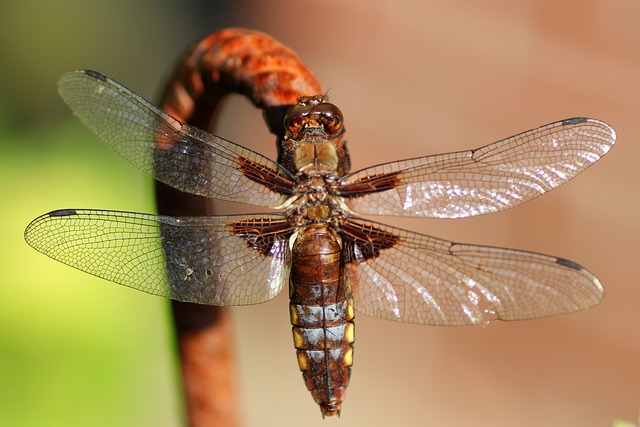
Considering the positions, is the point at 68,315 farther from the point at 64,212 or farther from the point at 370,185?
the point at 370,185

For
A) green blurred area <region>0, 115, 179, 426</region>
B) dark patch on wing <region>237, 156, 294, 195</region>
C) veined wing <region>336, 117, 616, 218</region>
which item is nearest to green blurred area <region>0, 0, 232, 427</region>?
green blurred area <region>0, 115, 179, 426</region>

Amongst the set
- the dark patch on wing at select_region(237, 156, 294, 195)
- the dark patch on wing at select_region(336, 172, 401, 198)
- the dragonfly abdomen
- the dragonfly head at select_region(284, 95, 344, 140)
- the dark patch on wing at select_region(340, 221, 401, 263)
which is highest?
the dragonfly head at select_region(284, 95, 344, 140)

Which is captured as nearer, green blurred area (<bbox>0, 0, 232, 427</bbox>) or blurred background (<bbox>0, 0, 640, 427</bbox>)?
green blurred area (<bbox>0, 0, 232, 427</bbox>)

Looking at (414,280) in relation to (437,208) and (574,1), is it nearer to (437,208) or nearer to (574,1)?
(437,208)


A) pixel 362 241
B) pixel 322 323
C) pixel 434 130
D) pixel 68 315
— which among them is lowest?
pixel 322 323

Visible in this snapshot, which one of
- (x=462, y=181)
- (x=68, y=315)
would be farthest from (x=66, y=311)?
(x=462, y=181)

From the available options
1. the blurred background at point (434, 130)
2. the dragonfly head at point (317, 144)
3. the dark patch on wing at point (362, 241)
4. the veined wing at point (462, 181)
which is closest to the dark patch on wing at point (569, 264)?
the veined wing at point (462, 181)

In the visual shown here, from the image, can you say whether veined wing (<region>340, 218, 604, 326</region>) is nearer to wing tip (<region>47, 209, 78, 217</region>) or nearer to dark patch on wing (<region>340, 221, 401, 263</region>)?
dark patch on wing (<region>340, 221, 401, 263</region>)
